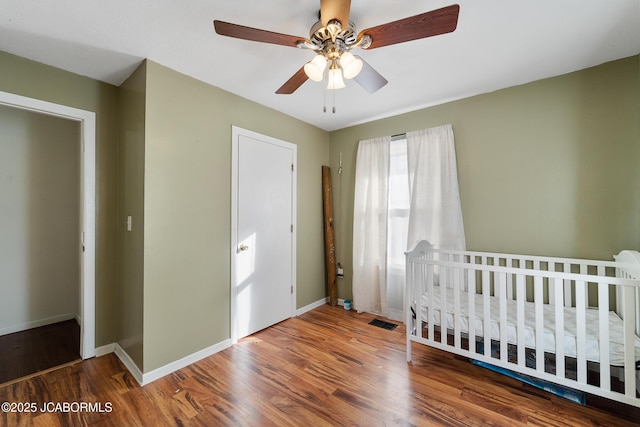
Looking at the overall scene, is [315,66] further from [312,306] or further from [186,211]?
[312,306]

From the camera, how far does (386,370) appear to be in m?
2.01

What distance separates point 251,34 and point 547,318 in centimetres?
259

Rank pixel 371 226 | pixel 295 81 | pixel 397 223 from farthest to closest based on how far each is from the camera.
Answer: pixel 371 226 → pixel 397 223 → pixel 295 81

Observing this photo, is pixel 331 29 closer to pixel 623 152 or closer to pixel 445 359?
pixel 623 152

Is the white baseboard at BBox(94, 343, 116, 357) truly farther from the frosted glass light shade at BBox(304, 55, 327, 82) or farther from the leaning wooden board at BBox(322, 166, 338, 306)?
the frosted glass light shade at BBox(304, 55, 327, 82)

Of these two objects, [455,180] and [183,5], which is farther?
[455,180]

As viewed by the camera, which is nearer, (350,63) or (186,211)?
(350,63)

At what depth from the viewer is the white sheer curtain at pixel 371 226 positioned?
3.02 meters

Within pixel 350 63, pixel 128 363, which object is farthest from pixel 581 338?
pixel 128 363

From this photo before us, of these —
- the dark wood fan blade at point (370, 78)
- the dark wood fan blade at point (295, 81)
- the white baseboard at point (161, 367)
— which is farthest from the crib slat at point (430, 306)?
the white baseboard at point (161, 367)

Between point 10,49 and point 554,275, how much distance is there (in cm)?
375

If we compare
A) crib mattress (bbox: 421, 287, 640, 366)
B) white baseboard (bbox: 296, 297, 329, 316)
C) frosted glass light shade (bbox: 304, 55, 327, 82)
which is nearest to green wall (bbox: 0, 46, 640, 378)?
crib mattress (bbox: 421, 287, 640, 366)

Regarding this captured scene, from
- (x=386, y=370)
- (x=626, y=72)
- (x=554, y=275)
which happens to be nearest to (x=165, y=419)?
(x=386, y=370)

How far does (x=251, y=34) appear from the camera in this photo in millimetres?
1300
